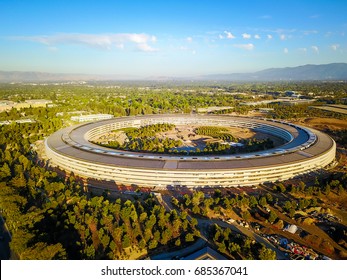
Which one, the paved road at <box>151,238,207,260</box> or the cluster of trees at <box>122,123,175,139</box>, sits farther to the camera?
the cluster of trees at <box>122,123,175,139</box>

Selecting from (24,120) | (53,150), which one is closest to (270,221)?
(53,150)

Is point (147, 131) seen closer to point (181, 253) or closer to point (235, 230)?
point (235, 230)

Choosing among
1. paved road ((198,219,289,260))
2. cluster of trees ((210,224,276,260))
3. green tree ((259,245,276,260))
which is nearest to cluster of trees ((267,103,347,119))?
paved road ((198,219,289,260))

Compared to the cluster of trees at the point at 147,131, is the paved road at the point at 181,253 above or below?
below

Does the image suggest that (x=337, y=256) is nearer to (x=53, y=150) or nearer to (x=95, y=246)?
(x=95, y=246)

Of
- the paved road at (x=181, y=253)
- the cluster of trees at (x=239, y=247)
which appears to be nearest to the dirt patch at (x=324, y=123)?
the cluster of trees at (x=239, y=247)

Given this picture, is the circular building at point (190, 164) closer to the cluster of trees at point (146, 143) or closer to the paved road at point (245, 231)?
the paved road at point (245, 231)

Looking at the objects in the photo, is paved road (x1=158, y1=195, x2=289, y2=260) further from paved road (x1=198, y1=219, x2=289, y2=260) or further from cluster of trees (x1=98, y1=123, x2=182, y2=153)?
cluster of trees (x1=98, y1=123, x2=182, y2=153)

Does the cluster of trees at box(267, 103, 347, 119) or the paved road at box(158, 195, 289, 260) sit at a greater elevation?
the cluster of trees at box(267, 103, 347, 119)
